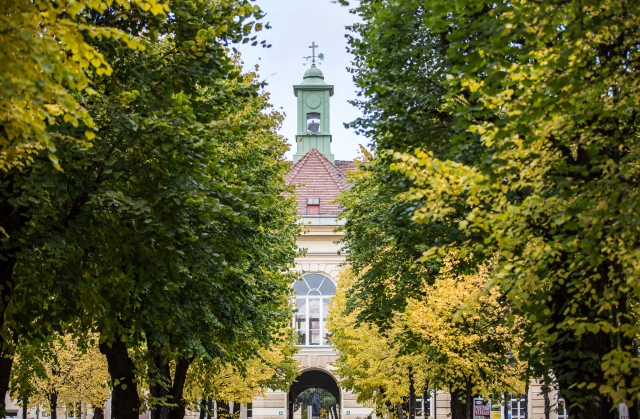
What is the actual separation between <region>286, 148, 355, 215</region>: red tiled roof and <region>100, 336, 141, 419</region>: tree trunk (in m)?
40.0

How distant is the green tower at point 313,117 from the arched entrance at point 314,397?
15.0 meters

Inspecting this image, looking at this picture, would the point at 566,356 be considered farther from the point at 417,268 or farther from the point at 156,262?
the point at 417,268

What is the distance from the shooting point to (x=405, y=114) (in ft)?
54.5

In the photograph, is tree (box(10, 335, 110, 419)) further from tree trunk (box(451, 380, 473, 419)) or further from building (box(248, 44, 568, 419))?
tree trunk (box(451, 380, 473, 419))

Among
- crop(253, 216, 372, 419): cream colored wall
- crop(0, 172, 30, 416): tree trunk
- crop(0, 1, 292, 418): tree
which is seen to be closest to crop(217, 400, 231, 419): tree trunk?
crop(253, 216, 372, 419): cream colored wall

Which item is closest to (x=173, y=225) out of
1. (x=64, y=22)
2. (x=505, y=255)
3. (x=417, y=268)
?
(x=505, y=255)

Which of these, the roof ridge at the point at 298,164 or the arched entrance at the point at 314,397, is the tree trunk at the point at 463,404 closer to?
the arched entrance at the point at 314,397

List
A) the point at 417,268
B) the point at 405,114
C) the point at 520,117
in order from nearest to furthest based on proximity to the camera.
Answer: the point at 520,117 < the point at 405,114 < the point at 417,268

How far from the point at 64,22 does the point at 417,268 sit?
55.5 feet

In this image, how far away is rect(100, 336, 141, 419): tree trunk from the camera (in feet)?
62.9

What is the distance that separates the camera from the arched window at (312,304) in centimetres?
5712

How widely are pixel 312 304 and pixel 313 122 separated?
1576 centimetres

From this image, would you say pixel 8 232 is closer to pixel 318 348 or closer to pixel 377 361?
pixel 377 361

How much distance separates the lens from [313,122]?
2685 inches
